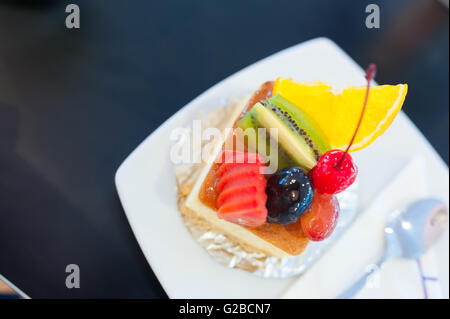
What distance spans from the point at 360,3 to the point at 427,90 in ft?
1.58

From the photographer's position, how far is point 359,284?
1.33m

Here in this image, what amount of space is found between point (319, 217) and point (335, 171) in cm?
15

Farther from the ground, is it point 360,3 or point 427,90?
point 360,3

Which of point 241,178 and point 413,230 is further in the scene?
point 413,230

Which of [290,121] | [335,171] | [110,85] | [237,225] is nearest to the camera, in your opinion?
[335,171]

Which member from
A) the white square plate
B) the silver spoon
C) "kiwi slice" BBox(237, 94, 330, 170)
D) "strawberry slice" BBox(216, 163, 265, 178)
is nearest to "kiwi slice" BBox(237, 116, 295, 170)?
"kiwi slice" BBox(237, 94, 330, 170)

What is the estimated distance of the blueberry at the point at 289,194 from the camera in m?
1.01

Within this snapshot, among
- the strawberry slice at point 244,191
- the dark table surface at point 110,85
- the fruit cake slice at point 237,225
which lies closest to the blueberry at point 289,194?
the strawberry slice at point 244,191

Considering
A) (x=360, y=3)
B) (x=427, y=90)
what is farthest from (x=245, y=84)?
(x=427, y=90)

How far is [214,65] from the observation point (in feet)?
5.45

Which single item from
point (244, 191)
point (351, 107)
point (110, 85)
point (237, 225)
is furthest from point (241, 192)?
point (110, 85)

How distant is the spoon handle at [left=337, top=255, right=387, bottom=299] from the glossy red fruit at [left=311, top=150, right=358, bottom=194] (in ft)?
1.52

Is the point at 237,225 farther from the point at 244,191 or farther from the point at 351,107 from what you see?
the point at 351,107
